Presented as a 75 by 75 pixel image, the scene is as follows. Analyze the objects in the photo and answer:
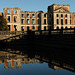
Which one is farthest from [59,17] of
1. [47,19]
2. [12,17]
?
[12,17]

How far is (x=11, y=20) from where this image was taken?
6269 centimetres

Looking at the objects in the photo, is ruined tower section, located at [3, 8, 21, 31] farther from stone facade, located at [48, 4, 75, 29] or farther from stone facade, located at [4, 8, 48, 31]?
stone facade, located at [48, 4, 75, 29]

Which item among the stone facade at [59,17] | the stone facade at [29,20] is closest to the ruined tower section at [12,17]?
the stone facade at [29,20]

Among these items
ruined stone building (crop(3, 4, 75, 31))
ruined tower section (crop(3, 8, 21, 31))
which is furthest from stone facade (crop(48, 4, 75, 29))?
ruined tower section (crop(3, 8, 21, 31))

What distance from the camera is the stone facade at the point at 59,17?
222 feet

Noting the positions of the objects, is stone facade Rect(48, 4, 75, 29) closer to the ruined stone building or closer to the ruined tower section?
the ruined stone building

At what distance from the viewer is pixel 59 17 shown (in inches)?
2702

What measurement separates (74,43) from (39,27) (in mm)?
52989

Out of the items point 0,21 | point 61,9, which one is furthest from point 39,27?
point 0,21

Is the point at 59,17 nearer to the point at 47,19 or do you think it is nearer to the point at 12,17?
the point at 47,19

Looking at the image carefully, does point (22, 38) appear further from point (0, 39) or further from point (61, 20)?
point (61, 20)

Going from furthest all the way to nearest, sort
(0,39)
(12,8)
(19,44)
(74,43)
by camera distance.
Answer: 1. (12,8)
2. (0,39)
3. (19,44)
4. (74,43)

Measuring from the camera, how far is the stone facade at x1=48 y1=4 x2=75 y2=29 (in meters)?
67.7

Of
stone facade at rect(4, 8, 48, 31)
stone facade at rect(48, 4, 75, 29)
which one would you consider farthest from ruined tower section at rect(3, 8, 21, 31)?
stone facade at rect(48, 4, 75, 29)
